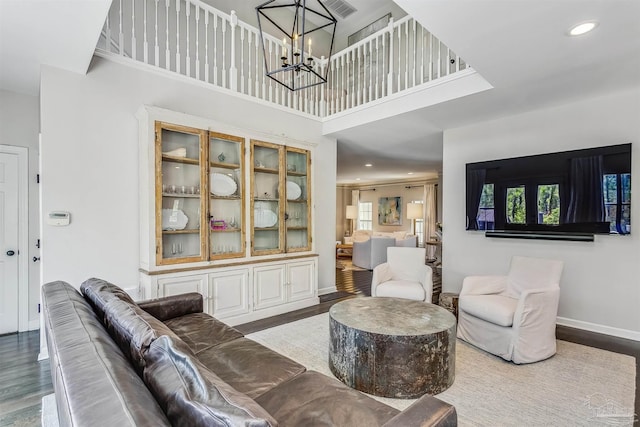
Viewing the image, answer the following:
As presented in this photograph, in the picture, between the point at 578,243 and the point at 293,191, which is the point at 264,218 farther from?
the point at 578,243

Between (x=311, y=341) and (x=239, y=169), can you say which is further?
(x=239, y=169)

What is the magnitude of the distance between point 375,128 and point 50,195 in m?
3.94

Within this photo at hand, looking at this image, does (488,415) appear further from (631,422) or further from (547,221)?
(547,221)

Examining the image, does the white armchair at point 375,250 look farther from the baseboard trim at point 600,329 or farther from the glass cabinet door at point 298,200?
the baseboard trim at point 600,329

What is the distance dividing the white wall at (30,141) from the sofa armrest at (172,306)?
223 cm

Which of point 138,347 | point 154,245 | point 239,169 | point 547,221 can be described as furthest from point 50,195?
point 547,221

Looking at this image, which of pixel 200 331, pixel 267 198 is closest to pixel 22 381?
pixel 200 331

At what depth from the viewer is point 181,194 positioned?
3453 millimetres

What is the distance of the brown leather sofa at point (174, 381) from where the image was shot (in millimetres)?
819

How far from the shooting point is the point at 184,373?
98cm

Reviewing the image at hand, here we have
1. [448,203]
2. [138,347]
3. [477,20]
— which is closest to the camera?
[138,347]

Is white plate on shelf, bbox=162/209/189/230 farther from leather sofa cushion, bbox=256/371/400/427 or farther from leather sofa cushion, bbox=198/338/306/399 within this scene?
leather sofa cushion, bbox=256/371/400/427

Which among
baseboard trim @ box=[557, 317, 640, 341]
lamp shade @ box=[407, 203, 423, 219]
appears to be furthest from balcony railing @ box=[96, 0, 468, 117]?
lamp shade @ box=[407, 203, 423, 219]

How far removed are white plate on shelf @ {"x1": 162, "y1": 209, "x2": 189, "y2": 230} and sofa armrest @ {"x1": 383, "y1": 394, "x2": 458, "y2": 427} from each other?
3.00 m
